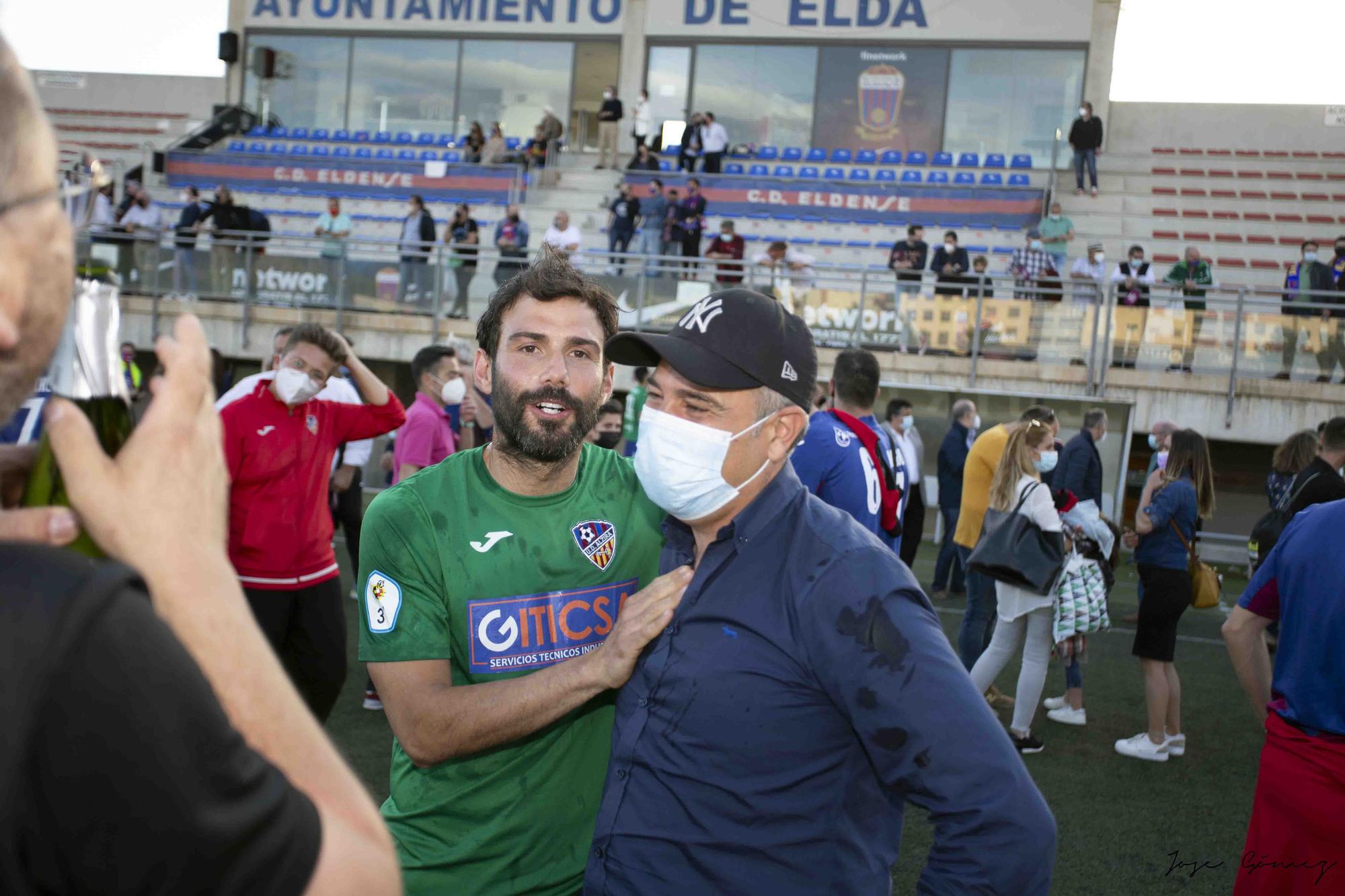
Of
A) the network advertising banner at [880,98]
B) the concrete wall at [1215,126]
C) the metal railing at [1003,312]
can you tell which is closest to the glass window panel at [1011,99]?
the network advertising banner at [880,98]

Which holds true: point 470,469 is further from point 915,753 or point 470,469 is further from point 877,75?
point 877,75

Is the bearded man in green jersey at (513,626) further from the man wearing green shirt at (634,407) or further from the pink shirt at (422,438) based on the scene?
the man wearing green shirt at (634,407)

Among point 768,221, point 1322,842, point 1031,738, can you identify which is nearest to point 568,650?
point 1322,842

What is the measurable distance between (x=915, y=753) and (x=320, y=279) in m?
15.4

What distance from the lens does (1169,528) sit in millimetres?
6250

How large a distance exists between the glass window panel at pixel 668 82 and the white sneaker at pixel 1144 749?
68.7 feet

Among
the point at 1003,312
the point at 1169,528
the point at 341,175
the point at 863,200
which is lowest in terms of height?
the point at 1169,528

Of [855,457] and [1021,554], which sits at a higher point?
[855,457]

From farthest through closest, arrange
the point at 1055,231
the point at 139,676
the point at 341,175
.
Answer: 1. the point at 341,175
2. the point at 1055,231
3. the point at 139,676

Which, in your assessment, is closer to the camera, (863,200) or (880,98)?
(863,200)

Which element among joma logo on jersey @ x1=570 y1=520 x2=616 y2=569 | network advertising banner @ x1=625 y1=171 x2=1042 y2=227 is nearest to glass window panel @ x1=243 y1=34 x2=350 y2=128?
network advertising banner @ x1=625 y1=171 x2=1042 y2=227

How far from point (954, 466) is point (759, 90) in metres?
16.7

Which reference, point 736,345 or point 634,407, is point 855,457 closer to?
point 736,345

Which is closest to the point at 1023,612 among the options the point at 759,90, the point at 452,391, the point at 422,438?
the point at 422,438
